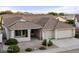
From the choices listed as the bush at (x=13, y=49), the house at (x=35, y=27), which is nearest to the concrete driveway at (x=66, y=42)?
the house at (x=35, y=27)

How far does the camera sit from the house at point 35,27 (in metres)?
2.69

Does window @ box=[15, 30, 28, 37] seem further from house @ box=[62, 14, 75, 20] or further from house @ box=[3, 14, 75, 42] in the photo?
house @ box=[62, 14, 75, 20]

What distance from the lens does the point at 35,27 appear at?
2.76 meters

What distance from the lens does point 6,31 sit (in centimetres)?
270

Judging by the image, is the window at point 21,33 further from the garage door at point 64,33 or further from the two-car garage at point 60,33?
the garage door at point 64,33

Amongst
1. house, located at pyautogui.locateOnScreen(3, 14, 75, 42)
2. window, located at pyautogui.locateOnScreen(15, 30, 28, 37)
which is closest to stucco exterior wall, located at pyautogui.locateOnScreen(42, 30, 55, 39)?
house, located at pyautogui.locateOnScreen(3, 14, 75, 42)

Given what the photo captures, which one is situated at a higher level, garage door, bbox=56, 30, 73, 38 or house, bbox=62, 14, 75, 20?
house, bbox=62, 14, 75, 20

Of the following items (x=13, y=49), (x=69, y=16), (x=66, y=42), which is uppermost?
(x=69, y=16)

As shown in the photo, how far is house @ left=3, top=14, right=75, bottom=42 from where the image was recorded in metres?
2.69

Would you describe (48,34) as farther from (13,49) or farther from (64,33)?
(13,49)

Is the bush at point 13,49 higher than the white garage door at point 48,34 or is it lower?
lower

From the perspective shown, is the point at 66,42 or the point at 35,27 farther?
the point at 66,42

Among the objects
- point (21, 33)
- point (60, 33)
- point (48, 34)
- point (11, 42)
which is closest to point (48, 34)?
point (48, 34)
